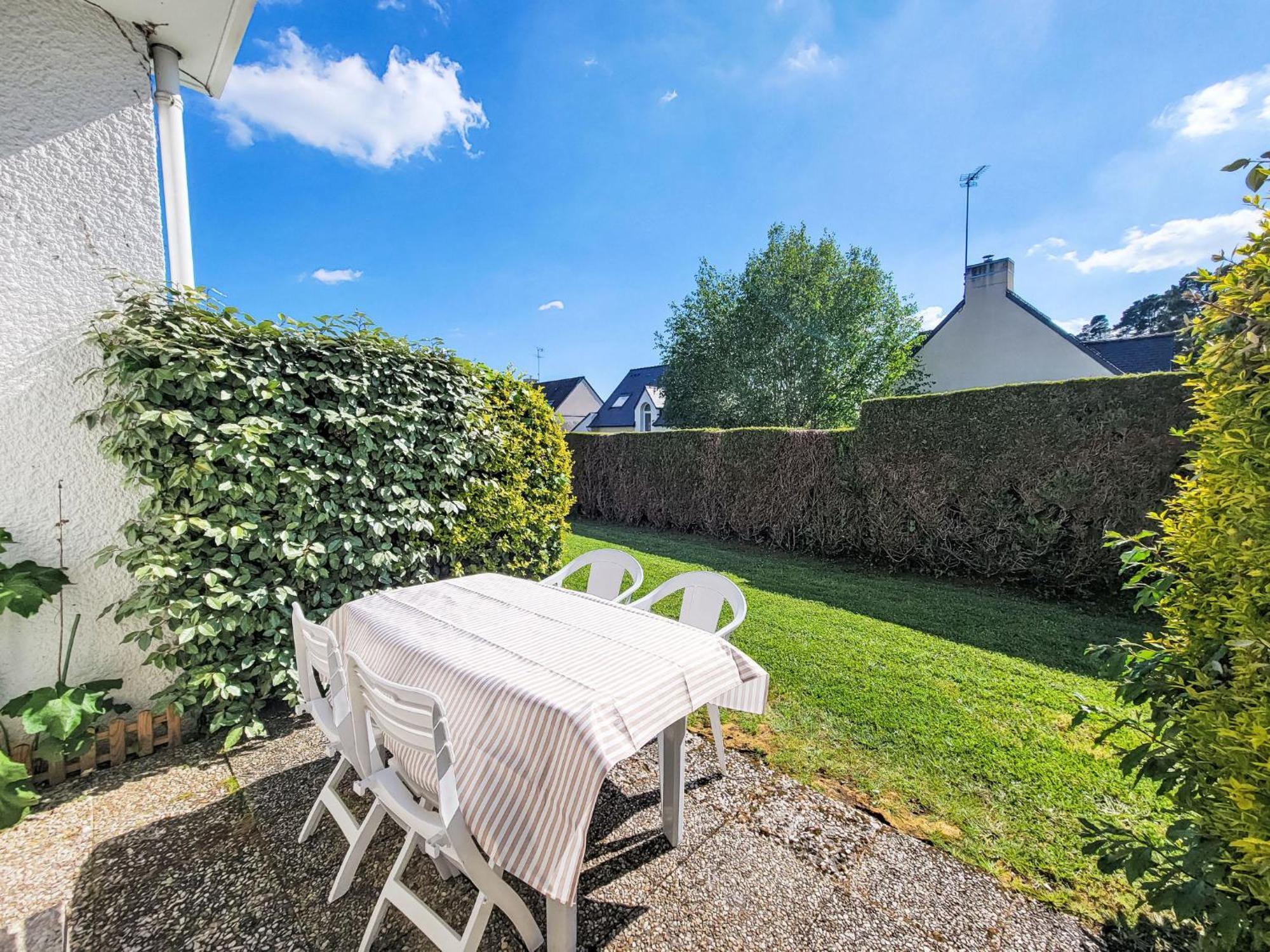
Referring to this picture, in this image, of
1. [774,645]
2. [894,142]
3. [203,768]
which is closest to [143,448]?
[203,768]

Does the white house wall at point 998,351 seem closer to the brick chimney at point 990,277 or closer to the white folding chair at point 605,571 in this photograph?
the brick chimney at point 990,277

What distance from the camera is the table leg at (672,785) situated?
2.33m

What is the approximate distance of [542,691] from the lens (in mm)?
1812

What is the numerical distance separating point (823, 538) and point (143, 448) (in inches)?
337

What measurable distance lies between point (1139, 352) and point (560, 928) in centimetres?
2220

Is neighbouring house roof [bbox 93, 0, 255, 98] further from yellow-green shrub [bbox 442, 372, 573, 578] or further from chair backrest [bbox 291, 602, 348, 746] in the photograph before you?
chair backrest [bbox 291, 602, 348, 746]

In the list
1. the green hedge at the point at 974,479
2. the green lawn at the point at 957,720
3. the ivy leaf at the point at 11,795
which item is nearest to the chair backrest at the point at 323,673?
the ivy leaf at the point at 11,795

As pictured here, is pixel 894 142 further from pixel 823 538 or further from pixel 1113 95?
pixel 823 538

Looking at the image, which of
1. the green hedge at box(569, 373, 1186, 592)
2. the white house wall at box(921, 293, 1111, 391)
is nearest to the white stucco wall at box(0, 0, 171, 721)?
the green hedge at box(569, 373, 1186, 592)

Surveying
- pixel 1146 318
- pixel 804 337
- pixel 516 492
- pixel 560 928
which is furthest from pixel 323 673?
Result: pixel 1146 318

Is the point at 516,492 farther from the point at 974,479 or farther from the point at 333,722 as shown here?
the point at 974,479

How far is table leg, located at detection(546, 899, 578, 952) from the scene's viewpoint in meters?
1.61

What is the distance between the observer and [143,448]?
304 cm

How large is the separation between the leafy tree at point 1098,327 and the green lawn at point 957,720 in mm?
45795
